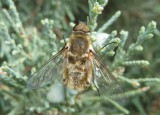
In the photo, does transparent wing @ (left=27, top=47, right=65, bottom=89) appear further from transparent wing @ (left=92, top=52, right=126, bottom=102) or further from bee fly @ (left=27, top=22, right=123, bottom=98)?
transparent wing @ (left=92, top=52, right=126, bottom=102)

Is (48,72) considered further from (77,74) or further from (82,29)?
(82,29)

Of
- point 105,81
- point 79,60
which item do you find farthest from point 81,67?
point 105,81

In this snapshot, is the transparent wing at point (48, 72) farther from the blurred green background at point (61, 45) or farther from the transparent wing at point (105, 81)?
the transparent wing at point (105, 81)

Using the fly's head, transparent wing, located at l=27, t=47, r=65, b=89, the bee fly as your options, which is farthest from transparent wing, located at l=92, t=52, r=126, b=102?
transparent wing, located at l=27, t=47, r=65, b=89

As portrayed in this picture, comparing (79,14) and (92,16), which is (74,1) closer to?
(79,14)

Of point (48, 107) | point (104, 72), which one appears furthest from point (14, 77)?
point (104, 72)

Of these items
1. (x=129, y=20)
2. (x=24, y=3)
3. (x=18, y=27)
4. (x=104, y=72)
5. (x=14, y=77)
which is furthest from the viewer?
(x=129, y=20)

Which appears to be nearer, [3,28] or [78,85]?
[78,85]

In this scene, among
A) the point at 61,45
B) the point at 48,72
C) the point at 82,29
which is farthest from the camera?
the point at 61,45
